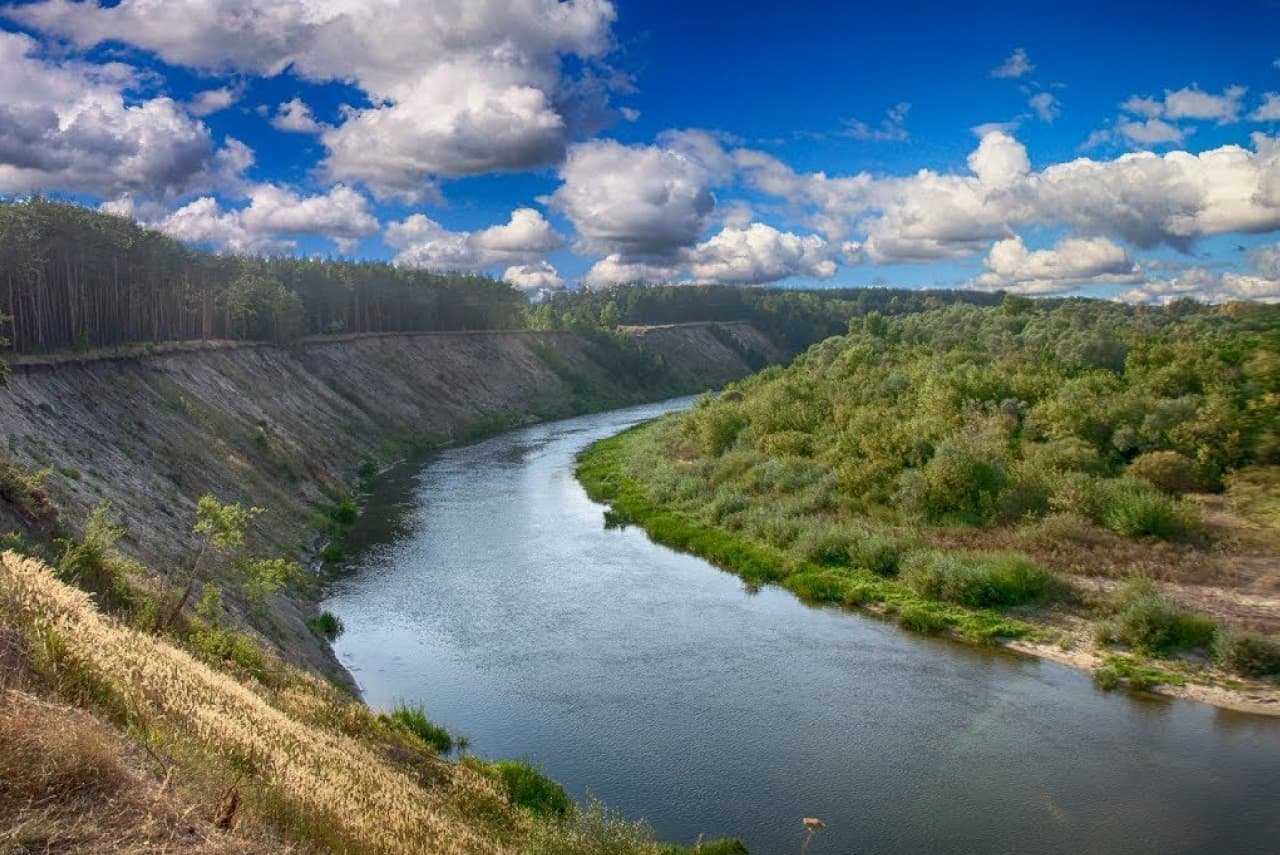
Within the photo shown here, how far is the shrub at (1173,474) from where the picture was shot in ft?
117

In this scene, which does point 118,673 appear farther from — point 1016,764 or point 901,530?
point 901,530

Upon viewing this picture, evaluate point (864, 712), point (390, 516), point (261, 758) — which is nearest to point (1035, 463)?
point (864, 712)

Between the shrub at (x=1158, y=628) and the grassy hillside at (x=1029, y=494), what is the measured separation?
0.05 metres

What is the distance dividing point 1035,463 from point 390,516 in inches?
1207

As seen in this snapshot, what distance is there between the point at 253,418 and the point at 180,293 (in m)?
22.8

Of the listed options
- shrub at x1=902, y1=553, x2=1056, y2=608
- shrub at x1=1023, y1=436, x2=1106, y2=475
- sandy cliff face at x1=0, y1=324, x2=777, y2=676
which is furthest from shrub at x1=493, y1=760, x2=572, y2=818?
shrub at x1=1023, y1=436, x2=1106, y2=475

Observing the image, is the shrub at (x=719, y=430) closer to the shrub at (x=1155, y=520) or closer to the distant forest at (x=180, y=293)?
the shrub at (x=1155, y=520)

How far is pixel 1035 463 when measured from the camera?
37000 millimetres

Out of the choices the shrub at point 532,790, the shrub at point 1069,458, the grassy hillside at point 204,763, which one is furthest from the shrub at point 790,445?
the grassy hillside at point 204,763

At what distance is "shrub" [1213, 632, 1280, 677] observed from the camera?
2298cm

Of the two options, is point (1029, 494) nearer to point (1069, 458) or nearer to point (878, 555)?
point (1069, 458)

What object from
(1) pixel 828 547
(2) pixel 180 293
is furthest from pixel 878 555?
(2) pixel 180 293

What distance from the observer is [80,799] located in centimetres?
722

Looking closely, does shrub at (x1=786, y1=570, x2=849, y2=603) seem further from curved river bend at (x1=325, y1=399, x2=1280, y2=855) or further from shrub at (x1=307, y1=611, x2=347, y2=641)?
shrub at (x1=307, y1=611, x2=347, y2=641)
